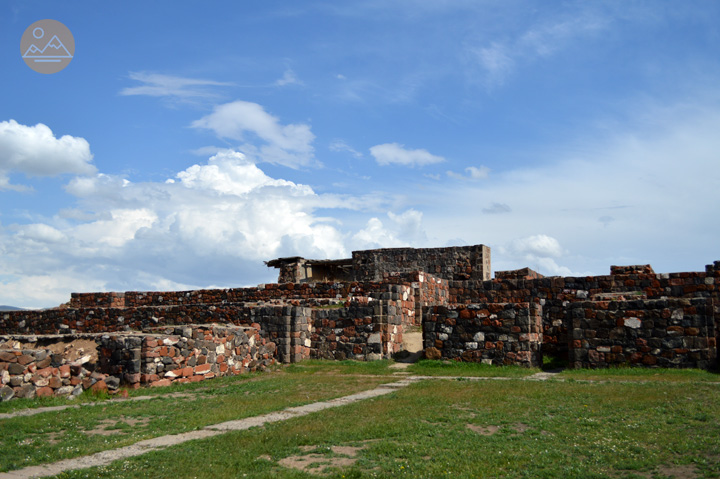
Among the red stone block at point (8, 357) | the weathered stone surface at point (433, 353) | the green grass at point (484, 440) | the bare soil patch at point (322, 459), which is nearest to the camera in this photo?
the green grass at point (484, 440)

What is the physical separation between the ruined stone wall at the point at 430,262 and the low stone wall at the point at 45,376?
1666 centimetres

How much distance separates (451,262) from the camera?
93.3ft

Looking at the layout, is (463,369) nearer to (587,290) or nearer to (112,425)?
(587,290)

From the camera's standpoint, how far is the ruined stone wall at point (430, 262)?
28.0 metres

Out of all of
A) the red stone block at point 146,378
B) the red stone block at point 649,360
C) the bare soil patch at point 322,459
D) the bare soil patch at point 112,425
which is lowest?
the bare soil patch at point 112,425

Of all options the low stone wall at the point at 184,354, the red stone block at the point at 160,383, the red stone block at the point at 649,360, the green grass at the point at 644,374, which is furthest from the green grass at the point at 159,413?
the red stone block at the point at 649,360

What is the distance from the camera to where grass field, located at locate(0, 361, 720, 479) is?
6465mm

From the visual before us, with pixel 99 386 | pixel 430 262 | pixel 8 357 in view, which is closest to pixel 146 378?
A: pixel 99 386

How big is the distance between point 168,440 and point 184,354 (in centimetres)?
649

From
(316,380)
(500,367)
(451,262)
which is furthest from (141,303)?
(500,367)

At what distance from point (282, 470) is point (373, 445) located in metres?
1.28

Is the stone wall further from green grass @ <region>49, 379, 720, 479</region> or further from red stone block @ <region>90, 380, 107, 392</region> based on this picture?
green grass @ <region>49, 379, 720, 479</region>

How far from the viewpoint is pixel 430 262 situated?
94.3ft

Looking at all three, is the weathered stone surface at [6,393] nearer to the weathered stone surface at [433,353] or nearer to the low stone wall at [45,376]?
the low stone wall at [45,376]
